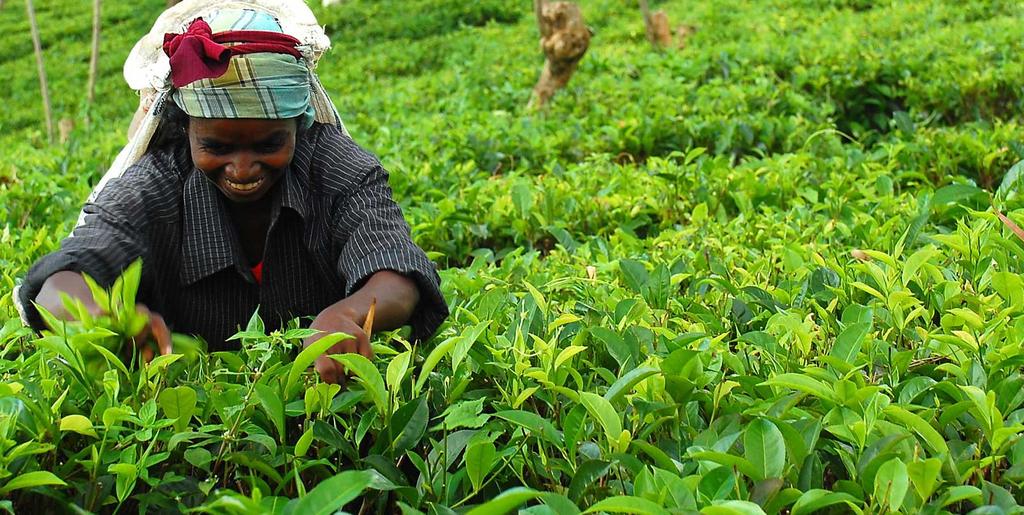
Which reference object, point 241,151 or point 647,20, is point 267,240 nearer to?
point 241,151

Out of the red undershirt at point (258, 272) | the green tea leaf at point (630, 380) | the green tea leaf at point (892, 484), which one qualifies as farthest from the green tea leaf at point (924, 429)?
the red undershirt at point (258, 272)

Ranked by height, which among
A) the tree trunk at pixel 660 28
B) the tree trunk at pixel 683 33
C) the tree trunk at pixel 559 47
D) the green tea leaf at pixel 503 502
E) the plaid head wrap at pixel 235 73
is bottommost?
the tree trunk at pixel 683 33

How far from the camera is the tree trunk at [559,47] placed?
22.9 feet

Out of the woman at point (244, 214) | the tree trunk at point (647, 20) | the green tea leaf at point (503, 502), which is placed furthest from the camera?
the tree trunk at point (647, 20)

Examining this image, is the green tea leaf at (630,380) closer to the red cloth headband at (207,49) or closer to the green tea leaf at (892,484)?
the green tea leaf at (892,484)

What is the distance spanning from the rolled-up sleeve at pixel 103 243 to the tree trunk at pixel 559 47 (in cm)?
489

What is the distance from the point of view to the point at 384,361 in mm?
1844

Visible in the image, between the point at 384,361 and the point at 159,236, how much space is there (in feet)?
2.41

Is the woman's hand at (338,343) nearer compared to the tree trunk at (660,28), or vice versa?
the woman's hand at (338,343)

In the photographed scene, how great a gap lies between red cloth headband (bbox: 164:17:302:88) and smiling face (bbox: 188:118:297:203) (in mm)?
97

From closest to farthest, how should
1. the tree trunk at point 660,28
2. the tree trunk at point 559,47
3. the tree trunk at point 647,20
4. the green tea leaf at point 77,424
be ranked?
the green tea leaf at point 77,424 → the tree trunk at point 559,47 → the tree trunk at point 647,20 → the tree trunk at point 660,28

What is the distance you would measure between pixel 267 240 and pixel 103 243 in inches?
14.6

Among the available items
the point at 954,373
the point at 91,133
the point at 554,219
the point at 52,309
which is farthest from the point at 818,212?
the point at 91,133

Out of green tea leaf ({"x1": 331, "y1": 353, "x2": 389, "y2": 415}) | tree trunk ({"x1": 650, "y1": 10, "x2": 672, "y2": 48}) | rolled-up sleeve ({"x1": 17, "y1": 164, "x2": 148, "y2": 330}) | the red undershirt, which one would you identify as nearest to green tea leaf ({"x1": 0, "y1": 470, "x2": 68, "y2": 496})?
green tea leaf ({"x1": 331, "y1": 353, "x2": 389, "y2": 415})
